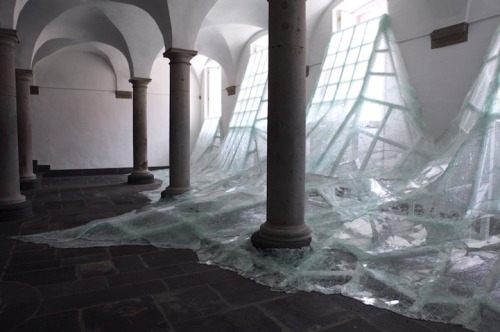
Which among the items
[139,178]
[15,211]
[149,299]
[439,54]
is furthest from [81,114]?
[149,299]

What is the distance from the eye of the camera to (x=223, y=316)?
2605mm

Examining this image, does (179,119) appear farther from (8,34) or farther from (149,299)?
(149,299)

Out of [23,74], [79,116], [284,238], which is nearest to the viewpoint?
[284,238]

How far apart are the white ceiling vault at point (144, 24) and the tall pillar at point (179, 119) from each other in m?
0.28

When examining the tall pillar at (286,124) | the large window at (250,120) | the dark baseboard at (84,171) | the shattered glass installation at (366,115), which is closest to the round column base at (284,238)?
the tall pillar at (286,124)

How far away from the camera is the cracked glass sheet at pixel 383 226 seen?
2996 mm

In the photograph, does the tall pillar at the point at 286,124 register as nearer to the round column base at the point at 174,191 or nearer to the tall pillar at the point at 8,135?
the round column base at the point at 174,191

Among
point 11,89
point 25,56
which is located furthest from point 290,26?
point 25,56

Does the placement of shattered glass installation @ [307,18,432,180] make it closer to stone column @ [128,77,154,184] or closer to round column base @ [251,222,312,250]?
round column base @ [251,222,312,250]

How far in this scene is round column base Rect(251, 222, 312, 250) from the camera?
374 cm

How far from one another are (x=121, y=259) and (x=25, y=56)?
764 cm

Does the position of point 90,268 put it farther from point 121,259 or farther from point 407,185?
point 407,185

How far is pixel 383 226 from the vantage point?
4578 millimetres

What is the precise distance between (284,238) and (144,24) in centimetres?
802
